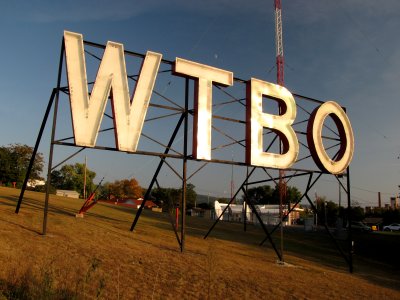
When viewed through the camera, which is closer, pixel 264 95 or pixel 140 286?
pixel 140 286

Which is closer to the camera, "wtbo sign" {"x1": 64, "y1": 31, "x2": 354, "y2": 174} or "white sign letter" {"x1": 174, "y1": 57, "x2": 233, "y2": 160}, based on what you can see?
"wtbo sign" {"x1": 64, "y1": 31, "x2": 354, "y2": 174}

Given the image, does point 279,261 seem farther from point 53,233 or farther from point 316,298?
point 53,233

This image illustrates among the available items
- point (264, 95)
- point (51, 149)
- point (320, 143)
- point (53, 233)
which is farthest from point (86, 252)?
point (320, 143)

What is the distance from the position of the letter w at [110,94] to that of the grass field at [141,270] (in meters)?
3.71

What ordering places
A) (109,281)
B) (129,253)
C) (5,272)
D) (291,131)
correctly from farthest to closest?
1. (291,131)
2. (129,253)
3. (109,281)
4. (5,272)

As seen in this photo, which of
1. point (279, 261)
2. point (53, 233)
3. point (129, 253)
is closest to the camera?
point (129, 253)

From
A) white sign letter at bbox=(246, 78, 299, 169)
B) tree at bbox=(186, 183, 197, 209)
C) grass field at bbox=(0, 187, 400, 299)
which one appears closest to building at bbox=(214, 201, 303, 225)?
white sign letter at bbox=(246, 78, 299, 169)

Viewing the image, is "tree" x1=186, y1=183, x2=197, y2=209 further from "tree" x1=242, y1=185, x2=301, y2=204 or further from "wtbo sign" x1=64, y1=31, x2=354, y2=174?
"wtbo sign" x1=64, y1=31, x2=354, y2=174

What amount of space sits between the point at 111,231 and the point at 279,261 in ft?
25.0

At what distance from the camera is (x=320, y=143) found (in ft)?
62.1

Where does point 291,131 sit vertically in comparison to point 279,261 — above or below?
above

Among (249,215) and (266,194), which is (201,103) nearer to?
(249,215)

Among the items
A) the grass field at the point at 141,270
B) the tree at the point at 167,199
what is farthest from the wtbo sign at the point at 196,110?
the grass field at the point at 141,270

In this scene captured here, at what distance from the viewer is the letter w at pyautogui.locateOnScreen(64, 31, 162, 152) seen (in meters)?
13.2
